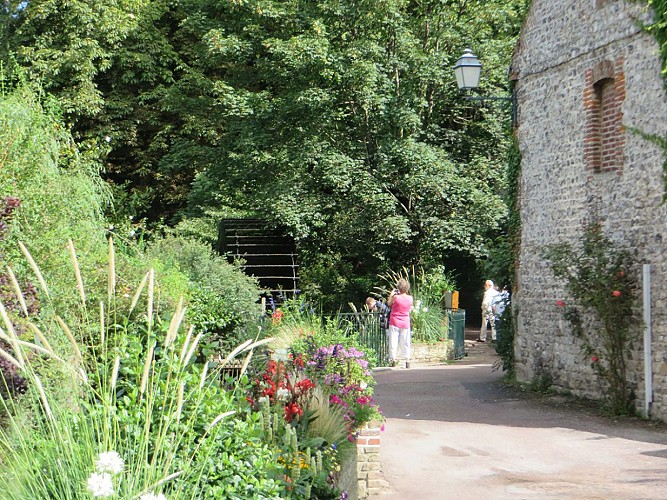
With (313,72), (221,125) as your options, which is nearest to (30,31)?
(221,125)

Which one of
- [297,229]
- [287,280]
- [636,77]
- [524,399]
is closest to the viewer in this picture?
[636,77]

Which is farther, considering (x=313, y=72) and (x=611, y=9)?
(x=313, y=72)

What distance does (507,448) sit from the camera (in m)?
9.91

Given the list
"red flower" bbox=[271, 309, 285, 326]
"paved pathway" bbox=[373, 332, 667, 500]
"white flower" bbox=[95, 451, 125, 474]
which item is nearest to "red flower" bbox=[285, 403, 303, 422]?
"paved pathway" bbox=[373, 332, 667, 500]

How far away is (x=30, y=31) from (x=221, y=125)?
5340 mm

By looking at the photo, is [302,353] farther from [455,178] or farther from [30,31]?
[30,31]

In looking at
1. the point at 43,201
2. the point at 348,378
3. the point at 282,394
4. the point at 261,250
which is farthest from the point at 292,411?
the point at 261,250

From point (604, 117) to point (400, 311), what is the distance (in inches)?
240

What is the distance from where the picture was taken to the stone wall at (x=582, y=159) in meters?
11.5

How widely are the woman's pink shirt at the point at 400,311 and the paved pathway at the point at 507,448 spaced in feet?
8.97

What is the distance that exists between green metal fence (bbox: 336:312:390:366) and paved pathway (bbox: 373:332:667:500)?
10.5 feet

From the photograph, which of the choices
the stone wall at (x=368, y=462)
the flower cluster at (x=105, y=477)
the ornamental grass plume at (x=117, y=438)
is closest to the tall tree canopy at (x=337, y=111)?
the stone wall at (x=368, y=462)

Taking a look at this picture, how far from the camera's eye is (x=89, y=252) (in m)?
8.77

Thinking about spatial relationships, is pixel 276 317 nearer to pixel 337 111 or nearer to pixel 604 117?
pixel 604 117
